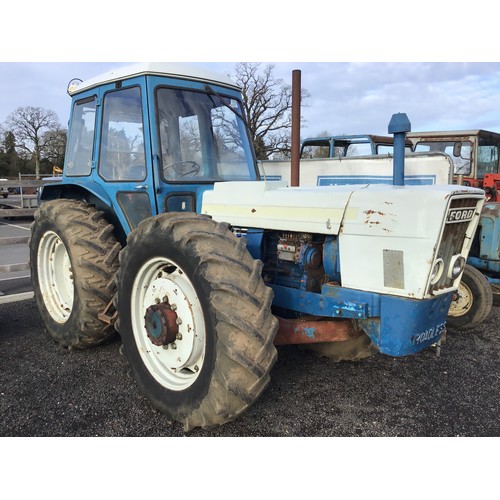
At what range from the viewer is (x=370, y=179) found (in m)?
8.23

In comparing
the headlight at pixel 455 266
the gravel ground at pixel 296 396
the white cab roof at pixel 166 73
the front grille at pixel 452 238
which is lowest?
the gravel ground at pixel 296 396

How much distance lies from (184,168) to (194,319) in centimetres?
134

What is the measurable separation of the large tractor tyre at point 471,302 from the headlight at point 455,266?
249 cm

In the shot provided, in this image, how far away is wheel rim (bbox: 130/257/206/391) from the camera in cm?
262

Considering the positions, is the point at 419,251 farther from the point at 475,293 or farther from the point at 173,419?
the point at 475,293

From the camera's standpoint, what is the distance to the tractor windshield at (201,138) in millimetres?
3408

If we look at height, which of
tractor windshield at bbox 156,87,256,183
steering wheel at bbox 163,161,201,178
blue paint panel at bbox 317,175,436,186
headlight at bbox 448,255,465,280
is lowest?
headlight at bbox 448,255,465,280

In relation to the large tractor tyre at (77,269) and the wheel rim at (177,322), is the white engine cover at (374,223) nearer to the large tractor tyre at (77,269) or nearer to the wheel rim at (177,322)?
the wheel rim at (177,322)

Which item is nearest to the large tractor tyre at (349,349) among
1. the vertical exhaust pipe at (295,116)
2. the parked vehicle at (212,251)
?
the parked vehicle at (212,251)

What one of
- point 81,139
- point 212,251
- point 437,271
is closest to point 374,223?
point 437,271

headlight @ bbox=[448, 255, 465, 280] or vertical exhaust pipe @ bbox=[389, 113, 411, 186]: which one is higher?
vertical exhaust pipe @ bbox=[389, 113, 411, 186]

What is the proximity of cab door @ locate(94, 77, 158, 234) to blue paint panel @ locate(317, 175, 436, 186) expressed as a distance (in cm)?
429

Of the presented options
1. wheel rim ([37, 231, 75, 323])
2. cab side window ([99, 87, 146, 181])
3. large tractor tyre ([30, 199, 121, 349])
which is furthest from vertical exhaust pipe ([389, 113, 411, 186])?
wheel rim ([37, 231, 75, 323])

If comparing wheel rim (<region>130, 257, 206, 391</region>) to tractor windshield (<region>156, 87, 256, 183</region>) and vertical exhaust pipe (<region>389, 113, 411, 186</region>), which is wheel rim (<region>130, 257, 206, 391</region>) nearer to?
tractor windshield (<region>156, 87, 256, 183</region>)
